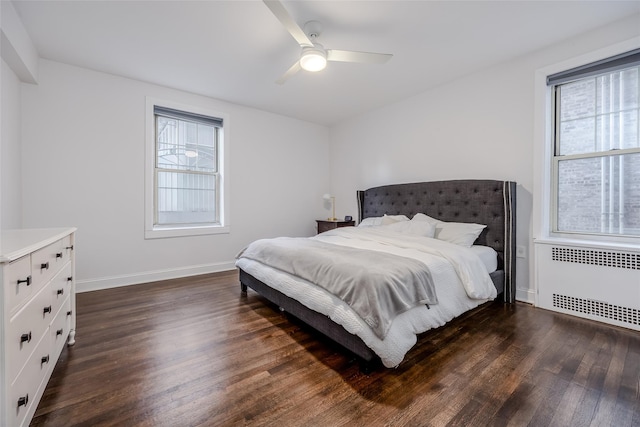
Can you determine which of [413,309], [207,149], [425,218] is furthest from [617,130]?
[207,149]

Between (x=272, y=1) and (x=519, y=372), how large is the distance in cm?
272

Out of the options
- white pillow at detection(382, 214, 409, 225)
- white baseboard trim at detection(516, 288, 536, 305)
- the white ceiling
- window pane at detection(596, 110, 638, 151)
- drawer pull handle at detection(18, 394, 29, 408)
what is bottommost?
white baseboard trim at detection(516, 288, 536, 305)

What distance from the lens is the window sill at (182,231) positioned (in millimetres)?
3586

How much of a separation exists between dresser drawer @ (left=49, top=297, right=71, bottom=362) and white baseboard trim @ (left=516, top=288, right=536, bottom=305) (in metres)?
3.85

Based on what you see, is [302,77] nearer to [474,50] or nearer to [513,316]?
[474,50]

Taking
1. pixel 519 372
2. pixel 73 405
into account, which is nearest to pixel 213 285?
pixel 73 405

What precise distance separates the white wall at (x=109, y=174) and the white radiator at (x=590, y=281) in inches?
147

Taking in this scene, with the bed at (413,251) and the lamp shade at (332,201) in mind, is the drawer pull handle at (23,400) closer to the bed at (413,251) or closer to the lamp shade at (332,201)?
the bed at (413,251)

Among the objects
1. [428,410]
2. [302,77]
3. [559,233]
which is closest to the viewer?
[428,410]

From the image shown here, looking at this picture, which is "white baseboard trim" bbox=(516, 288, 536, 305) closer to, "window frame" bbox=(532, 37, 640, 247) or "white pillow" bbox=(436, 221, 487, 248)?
"window frame" bbox=(532, 37, 640, 247)

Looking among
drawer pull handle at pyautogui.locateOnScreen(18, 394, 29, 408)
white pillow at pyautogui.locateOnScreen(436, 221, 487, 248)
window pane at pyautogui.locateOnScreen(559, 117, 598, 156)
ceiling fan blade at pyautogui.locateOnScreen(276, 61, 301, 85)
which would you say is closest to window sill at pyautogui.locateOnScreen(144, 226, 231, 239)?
ceiling fan blade at pyautogui.locateOnScreen(276, 61, 301, 85)

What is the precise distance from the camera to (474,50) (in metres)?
2.74

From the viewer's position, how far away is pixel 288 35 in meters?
2.50

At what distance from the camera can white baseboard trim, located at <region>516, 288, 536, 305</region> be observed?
2.77 meters
